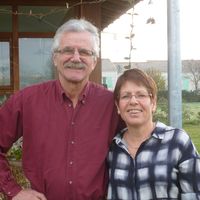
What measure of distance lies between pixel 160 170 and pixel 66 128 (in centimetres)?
60

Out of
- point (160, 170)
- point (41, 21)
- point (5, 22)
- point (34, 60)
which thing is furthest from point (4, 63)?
point (160, 170)

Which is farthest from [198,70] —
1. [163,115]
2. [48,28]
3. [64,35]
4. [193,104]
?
[64,35]

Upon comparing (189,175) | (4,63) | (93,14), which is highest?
(93,14)

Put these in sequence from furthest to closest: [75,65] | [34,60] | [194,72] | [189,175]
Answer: [194,72], [34,60], [75,65], [189,175]

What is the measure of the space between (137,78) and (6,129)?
84 cm

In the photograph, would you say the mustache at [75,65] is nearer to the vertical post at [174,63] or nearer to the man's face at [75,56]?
the man's face at [75,56]

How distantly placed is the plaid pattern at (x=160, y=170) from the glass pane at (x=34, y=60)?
747 cm

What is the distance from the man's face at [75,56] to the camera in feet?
9.41

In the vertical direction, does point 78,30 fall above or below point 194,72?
below

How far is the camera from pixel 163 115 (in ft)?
38.2

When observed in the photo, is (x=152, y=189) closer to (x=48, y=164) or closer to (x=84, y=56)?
(x=48, y=164)

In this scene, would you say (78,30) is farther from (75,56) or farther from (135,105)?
(135,105)

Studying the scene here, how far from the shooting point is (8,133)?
9.92 ft

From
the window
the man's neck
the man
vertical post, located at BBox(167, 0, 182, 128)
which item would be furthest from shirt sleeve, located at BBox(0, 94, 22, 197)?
the window
